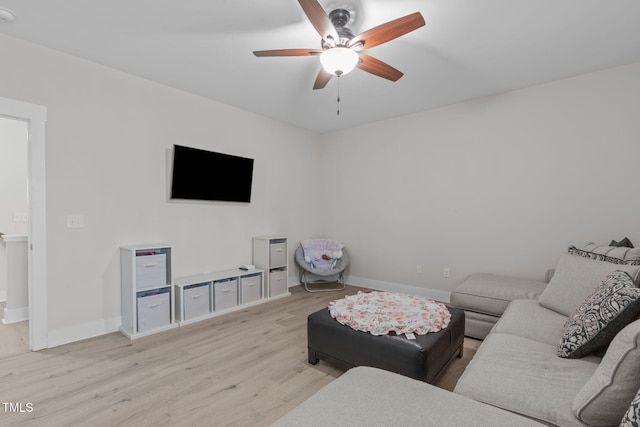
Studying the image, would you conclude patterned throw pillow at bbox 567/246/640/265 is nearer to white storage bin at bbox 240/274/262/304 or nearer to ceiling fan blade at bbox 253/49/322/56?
ceiling fan blade at bbox 253/49/322/56

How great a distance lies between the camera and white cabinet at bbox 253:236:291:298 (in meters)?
4.14

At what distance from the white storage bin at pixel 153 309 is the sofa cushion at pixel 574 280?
333 cm

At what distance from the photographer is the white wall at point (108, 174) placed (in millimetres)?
2688

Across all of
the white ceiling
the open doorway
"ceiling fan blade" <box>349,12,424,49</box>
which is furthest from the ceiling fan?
the open doorway

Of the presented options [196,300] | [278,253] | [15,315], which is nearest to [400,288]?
[278,253]

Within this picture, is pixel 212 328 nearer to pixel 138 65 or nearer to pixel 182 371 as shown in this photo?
pixel 182 371

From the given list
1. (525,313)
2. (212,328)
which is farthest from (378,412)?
(212,328)

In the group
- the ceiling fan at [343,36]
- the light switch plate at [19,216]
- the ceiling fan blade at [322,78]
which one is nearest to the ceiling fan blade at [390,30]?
the ceiling fan at [343,36]

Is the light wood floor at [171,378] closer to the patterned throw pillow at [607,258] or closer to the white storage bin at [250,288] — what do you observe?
the white storage bin at [250,288]

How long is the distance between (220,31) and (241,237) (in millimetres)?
2509

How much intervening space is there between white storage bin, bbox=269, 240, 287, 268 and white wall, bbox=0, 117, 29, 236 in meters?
3.37

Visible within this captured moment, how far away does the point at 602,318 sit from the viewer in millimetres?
1398

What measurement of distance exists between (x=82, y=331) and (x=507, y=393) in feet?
11.0

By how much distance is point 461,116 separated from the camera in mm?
3857
